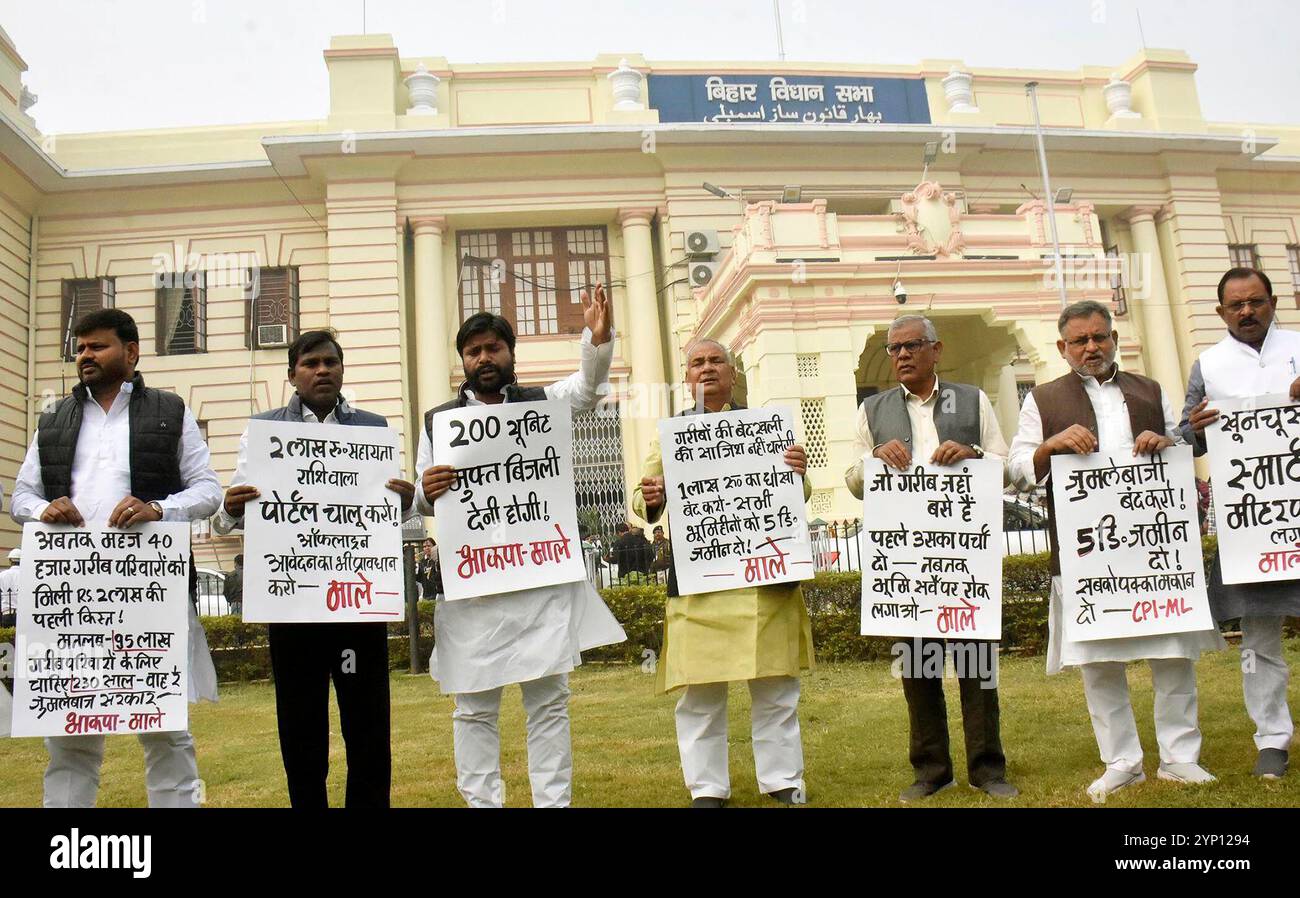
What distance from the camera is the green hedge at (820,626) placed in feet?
33.1

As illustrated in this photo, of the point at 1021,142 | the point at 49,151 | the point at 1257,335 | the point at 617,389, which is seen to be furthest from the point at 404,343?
the point at 1257,335

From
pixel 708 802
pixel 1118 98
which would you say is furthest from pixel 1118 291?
pixel 708 802

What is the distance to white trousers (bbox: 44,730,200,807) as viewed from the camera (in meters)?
4.41

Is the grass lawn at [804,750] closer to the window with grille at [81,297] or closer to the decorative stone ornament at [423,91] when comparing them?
the decorative stone ornament at [423,91]

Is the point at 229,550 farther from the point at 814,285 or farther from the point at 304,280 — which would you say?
the point at 814,285

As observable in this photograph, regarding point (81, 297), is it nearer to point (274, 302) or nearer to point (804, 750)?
point (274, 302)

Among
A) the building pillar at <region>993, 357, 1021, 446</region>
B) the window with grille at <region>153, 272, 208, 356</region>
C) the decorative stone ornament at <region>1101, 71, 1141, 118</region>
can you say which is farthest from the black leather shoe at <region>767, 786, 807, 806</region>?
the decorative stone ornament at <region>1101, 71, 1141, 118</region>

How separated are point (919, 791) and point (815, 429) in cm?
1201

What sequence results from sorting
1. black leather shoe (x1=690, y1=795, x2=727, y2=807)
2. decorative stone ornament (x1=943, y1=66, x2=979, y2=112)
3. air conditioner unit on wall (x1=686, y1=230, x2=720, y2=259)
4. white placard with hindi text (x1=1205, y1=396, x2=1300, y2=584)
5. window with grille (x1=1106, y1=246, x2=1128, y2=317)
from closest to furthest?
black leather shoe (x1=690, y1=795, x2=727, y2=807)
white placard with hindi text (x1=1205, y1=396, x2=1300, y2=584)
air conditioner unit on wall (x1=686, y1=230, x2=720, y2=259)
window with grille (x1=1106, y1=246, x2=1128, y2=317)
decorative stone ornament (x1=943, y1=66, x2=979, y2=112)

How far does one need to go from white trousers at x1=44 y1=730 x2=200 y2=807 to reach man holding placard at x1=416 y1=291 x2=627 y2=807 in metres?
1.14

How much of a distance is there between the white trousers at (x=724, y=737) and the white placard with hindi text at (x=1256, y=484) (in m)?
2.25

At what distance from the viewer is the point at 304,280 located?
2311 centimetres

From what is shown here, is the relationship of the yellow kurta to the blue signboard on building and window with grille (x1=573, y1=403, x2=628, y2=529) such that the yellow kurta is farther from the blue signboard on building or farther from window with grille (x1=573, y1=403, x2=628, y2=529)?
the blue signboard on building

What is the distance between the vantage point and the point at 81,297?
75.6ft
